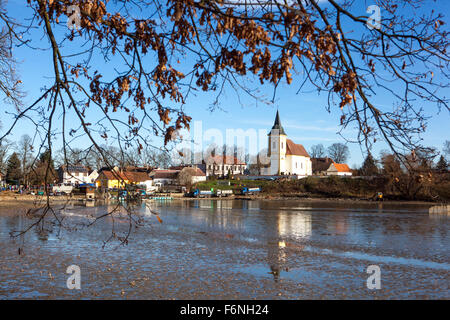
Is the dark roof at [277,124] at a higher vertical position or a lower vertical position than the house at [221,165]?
higher

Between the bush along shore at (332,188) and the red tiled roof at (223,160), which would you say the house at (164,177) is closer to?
the bush along shore at (332,188)

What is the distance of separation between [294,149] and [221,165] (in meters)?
20.6

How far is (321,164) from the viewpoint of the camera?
109 m

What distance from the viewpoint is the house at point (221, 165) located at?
10675 cm

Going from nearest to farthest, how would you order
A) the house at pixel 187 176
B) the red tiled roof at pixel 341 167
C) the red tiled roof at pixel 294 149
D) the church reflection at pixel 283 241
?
1. the church reflection at pixel 283 241
2. the house at pixel 187 176
3. the red tiled roof at pixel 294 149
4. the red tiled roof at pixel 341 167

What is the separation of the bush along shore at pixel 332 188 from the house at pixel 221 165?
2148 centimetres

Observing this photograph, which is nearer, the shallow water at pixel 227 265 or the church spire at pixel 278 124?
the shallow water at pixel 227 265

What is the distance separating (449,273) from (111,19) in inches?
468

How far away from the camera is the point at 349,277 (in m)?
11.8
